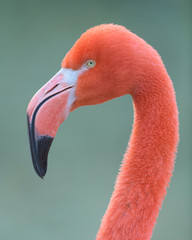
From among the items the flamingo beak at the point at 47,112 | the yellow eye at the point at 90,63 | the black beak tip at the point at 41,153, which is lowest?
the black beak tip at the point at 41,153

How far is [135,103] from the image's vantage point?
150 cm

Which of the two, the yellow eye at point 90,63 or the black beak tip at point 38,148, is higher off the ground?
the yellow eye at point 90,63

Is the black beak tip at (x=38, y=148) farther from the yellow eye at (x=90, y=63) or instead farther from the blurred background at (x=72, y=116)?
the blurred background at (x=72, y=116)

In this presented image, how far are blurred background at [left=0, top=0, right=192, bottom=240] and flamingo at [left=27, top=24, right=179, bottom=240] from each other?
2248 mm

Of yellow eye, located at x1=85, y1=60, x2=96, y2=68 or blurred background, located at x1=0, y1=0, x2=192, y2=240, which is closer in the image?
yellow eye, located at x1=85, y1=60, x2=96, y2=68

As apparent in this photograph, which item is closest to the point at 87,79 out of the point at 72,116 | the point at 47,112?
the point at 47,112

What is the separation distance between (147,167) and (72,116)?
274 centimetres

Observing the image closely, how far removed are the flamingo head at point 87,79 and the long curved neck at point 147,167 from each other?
88mm

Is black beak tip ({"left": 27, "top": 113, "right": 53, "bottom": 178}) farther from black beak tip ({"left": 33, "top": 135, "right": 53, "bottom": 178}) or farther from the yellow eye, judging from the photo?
the yellow eye

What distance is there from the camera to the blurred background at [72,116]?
12.5 feet

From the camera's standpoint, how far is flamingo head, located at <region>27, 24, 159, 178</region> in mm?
1388

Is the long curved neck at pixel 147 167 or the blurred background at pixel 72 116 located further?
the blurred background at pixel 72 116

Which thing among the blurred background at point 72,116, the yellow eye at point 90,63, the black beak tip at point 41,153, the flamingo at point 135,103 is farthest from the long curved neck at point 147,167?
the blurred background at point 72,116

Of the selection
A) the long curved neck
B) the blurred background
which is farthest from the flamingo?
the blurred background
